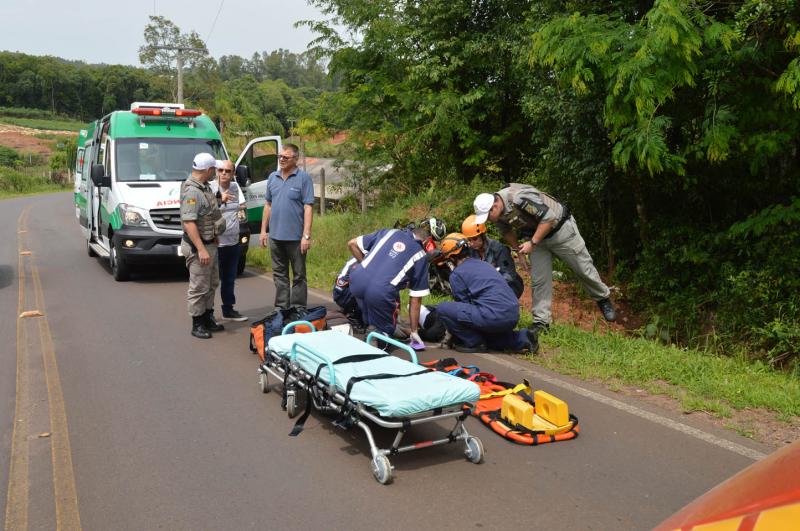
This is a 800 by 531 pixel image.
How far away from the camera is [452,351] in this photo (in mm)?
7215

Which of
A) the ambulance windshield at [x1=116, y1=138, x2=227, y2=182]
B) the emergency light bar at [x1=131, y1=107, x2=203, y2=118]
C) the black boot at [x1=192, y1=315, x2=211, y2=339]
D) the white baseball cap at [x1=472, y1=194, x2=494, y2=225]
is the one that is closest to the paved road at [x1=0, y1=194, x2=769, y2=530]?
the black boot at [x1=192, y1=315, x2=211, y2=339]

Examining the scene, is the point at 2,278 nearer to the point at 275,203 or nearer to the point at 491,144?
the point at 275,203

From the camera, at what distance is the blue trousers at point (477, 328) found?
6.94 m

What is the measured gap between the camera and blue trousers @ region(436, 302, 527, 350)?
6.94 metres

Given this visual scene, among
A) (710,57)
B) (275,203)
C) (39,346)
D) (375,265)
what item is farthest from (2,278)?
(710,57)

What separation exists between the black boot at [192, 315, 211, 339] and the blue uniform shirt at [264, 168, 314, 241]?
1223mm

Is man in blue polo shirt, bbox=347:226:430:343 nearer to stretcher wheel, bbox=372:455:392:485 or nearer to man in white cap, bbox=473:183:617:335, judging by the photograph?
man in white cap, bbox=473:183:617:335

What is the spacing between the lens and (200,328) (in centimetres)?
792

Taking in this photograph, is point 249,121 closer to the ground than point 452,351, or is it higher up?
higher up

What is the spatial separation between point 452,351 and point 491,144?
8658mm

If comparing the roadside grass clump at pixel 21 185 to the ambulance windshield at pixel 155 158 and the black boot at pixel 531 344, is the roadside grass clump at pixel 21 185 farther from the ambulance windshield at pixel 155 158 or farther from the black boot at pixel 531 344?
the black boot at pixel 531 344

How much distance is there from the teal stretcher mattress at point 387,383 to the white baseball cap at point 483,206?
2279 mm

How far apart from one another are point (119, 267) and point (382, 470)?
857cm

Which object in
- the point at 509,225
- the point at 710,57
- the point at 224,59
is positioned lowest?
the point at 509,225
